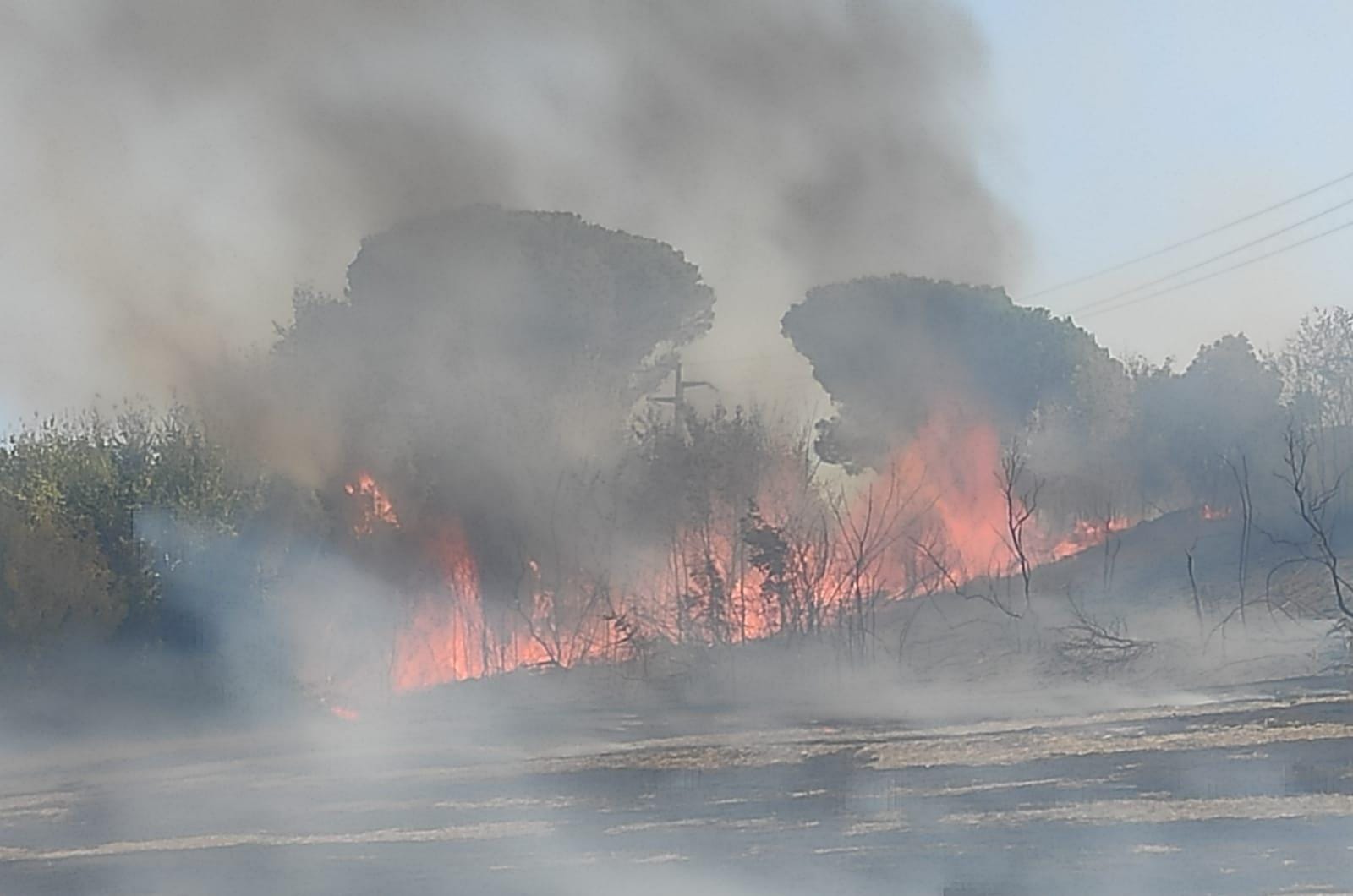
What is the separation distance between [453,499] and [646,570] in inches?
146

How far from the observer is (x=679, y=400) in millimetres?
30469

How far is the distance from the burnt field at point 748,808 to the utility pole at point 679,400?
36.8 feet

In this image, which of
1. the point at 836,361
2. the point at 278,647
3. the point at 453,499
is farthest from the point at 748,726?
the point at 836,361

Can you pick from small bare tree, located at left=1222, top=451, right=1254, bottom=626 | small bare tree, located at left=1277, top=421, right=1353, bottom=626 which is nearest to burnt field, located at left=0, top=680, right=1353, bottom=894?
small bare tree, located at left=1277, top=421, right=1353, bottom=626

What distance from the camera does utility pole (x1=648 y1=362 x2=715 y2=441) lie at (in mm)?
29730

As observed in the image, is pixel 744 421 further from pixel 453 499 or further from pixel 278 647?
pixel 278 647

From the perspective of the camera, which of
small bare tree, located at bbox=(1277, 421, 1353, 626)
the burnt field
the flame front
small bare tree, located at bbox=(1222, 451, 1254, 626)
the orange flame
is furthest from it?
the orange flame

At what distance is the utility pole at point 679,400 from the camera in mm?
29730

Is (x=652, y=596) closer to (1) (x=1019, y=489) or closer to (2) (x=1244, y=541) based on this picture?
(1) (x=1019, y=489)

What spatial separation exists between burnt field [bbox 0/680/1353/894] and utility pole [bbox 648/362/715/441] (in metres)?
11.2

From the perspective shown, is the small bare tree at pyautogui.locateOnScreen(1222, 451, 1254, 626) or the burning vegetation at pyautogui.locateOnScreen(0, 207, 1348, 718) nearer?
the small bare tree at pyautogui.locateOnScreen(1222, 451, 1254, 626)

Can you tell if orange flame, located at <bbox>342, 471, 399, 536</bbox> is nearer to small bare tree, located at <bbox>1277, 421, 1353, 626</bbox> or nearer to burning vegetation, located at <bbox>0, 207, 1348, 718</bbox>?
burning vegetation, located at <bbox>0, 207, 1348, 718</bbox>

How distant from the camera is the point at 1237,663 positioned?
2008 cm

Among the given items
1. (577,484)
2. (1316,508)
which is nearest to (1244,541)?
(1316,508)
